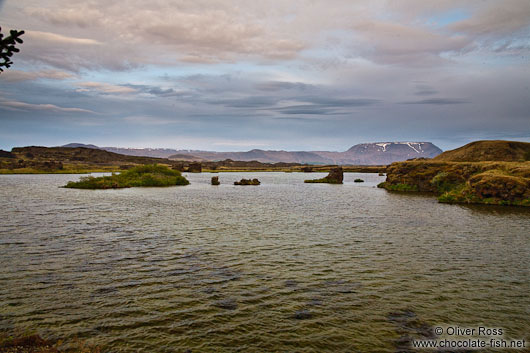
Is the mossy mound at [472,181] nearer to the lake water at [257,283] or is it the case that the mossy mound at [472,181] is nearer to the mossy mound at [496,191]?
the mossy mound at [496,191]

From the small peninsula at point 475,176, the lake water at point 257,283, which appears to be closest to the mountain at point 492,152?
the small peninsula at point 475,176

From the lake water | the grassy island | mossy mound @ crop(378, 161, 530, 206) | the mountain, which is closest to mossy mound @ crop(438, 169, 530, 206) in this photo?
mossy mound @ crop(378, 161, 530, 206)

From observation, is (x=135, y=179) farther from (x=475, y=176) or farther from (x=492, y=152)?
(x=492, y=152)

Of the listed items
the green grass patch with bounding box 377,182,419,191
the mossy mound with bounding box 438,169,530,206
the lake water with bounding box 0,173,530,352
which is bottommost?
the lake water with bounding box 0,173,530,352

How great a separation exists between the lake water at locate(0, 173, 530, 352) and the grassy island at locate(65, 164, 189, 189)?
51.4m

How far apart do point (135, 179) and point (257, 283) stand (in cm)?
8216

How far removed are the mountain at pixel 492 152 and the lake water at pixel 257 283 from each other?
82498 millimetres

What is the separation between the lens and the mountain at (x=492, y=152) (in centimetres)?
9688

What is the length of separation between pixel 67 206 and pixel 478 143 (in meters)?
126

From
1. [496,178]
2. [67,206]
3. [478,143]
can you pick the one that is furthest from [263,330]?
[478,143]

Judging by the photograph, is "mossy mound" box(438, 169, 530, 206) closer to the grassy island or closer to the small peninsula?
the small peninsula

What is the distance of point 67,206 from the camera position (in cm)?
4175

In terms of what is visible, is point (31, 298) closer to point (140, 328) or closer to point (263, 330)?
point (140, 328)

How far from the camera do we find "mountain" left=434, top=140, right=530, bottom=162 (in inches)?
3814
